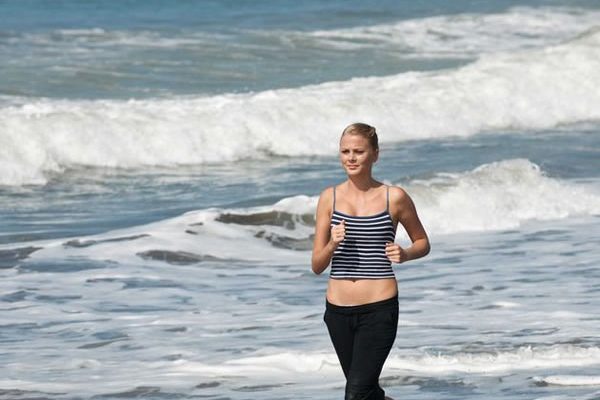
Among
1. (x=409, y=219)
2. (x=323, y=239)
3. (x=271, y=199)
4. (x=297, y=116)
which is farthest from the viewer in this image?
(x=297, y=116)

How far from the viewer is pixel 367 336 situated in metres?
5.76

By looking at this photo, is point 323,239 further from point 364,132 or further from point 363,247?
point 364,132

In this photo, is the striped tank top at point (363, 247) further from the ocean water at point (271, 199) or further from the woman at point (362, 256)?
the ocean water at point (271, 199)

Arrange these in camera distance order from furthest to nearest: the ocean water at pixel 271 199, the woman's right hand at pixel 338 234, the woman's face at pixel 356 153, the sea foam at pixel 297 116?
1. the sea foam at pixel 297 116
2. the ocean water at pixel 271 199
3. the woman's face at pixel 356 153
4. the woman's right hand at pixel 338 234

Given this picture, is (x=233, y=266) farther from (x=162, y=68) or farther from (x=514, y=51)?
(x=514, y=51)

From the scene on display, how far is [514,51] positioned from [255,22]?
5765 millimetres

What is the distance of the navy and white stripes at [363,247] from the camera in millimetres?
5734

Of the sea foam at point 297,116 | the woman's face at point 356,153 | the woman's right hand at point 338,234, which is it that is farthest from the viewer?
the sea foam at point 297,116

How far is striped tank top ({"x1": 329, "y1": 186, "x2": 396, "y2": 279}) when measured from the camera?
573 cm

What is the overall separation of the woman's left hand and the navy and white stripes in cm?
9

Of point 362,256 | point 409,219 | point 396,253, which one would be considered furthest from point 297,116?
point 396,253

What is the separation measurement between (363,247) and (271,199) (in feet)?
30.0

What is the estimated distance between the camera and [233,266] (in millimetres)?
11945

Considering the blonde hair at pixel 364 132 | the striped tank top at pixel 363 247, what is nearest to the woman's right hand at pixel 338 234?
the striped tank top at pixel 363 247
